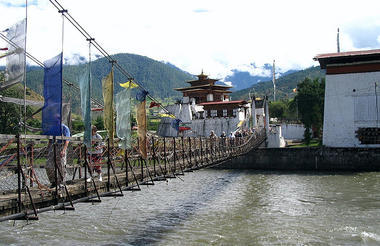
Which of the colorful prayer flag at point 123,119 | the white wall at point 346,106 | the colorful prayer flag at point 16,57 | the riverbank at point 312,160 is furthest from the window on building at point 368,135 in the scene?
the colorful prayer flag at point 16,57

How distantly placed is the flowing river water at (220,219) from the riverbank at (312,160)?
198 inches

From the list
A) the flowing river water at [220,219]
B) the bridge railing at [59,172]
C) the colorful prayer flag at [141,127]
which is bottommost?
the flowing river water at [220,219]

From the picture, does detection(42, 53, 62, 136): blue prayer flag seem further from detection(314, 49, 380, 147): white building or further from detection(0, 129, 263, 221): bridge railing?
detection(314, 49, 380, 147): white building

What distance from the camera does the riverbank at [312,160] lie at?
2305cm

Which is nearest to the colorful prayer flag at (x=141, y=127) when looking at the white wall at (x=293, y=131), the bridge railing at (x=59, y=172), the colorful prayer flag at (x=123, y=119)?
the bridge railing at (x=59, y=172)

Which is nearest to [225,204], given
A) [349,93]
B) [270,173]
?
[270,173]

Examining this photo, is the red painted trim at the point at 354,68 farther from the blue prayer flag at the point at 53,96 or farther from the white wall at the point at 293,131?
the blue prayer flag at the point at 53,96

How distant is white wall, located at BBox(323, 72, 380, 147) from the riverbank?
3.62 ft

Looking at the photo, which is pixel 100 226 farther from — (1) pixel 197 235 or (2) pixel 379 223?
(2) pixel 379 223

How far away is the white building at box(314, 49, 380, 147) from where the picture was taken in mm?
23578

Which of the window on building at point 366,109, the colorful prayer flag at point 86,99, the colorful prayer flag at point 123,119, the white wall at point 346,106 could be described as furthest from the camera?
the white wall at point 346,106

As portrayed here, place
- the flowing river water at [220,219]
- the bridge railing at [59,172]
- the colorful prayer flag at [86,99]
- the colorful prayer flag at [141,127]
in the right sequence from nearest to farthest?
the bridge railing at [59,172] → the colorful prayer flag at [86,99] → the colorful prayer flag at [141,127] → the flowing river water at [220,219]

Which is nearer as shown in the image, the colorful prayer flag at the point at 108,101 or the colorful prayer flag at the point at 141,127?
the colorful prayer flag at the point at 108,101

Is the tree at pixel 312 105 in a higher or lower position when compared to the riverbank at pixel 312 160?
higher
